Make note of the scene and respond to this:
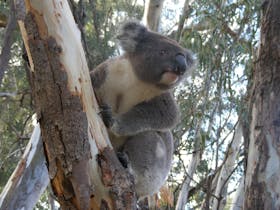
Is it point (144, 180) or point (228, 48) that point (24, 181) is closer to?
point (144, 180)

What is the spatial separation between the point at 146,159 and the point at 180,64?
0.60 meters

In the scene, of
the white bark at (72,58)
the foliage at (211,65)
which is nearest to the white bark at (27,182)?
the foliage at (211,65)

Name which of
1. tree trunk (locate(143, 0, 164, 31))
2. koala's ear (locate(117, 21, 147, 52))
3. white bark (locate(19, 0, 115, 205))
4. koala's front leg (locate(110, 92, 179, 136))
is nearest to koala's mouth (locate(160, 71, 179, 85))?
koala's front leg (locate(110, 92, 179, 136))

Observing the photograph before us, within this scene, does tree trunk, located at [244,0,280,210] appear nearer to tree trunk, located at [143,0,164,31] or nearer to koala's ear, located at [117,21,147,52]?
koala's ear, located at [117,21,147,52]

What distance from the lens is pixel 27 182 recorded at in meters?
3.81

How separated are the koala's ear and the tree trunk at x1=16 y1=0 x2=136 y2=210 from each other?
108cm

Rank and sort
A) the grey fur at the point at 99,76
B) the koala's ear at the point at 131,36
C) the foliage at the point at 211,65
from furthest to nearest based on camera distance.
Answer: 1. the foliage at the point at 211,65
2. the koala's ear at the point at 131,36
3. the grey fur at the point at 99,76

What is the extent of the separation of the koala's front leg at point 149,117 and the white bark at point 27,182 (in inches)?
52.3

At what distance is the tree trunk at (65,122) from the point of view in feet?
5.76

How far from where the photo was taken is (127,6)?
7871mm

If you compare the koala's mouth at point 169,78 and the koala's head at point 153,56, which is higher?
the koala's head at point 153,56

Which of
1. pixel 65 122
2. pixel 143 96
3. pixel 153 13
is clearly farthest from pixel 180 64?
pixel 153 13

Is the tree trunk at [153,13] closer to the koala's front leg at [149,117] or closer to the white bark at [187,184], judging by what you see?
the white bark at [187,184]

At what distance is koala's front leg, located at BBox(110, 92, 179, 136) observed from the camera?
2.59 m
